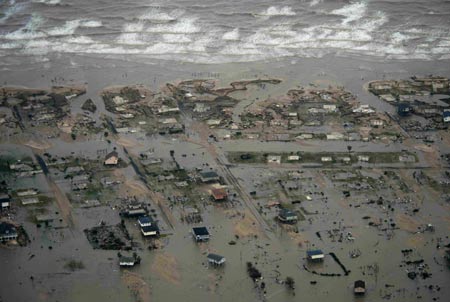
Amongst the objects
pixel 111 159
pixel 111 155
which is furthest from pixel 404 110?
pixel 111 159

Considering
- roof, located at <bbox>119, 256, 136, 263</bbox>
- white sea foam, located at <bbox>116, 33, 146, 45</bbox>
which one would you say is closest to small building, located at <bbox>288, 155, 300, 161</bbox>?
roof, located at <bbox>119, 256, 136, 263</bbox>

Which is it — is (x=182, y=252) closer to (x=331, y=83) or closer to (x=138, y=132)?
(x=138, y=132)

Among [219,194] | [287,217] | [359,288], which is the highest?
[219,194]

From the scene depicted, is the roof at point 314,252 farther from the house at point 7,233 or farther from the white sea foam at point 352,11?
the white sea foam at point 352,11

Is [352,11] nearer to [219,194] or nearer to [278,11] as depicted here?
[278,11]

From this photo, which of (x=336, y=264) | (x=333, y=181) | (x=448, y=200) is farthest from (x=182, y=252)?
(x=448, y=200)

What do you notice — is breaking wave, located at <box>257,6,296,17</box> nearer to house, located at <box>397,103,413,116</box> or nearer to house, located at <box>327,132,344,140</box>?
house, located at <box>397,103,413,116</box>
